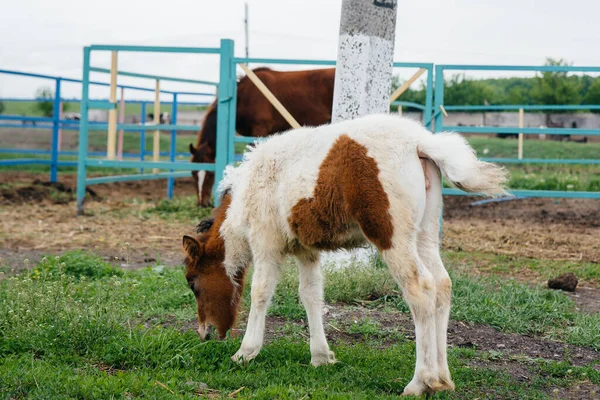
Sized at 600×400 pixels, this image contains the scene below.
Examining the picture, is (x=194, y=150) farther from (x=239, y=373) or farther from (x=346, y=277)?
(x=239, y=373)

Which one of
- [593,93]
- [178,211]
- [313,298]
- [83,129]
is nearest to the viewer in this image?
[313,298]

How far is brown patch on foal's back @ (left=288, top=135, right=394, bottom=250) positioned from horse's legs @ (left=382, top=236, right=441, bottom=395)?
89 millimetres

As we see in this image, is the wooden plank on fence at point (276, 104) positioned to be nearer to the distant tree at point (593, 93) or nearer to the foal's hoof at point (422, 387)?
the foal's hoof at point (422, 387)

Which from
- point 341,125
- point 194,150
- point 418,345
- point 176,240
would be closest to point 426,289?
point 418,345

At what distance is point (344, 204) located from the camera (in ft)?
13.0

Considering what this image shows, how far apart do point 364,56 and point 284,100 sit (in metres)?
5.30

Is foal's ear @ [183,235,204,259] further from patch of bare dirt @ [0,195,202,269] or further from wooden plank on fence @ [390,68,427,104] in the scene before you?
wooden plank on fence @ [390,68,427,104]

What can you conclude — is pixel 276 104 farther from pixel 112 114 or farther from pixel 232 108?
pixel 112 114

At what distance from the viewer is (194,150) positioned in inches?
507

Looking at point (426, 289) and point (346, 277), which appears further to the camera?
point (346, 277)

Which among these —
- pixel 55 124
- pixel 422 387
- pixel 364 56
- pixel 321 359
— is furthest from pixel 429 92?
pixel 55 124

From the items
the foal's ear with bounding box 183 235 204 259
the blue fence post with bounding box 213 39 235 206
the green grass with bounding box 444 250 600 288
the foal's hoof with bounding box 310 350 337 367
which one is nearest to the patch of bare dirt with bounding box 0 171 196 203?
the blue fence post with bounding box 213 39 235 206

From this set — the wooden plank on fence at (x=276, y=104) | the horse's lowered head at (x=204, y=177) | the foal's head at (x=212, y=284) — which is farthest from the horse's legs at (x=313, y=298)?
the horse's lowered head at (x=204, y=177)

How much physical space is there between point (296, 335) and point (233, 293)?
63 centimetres
